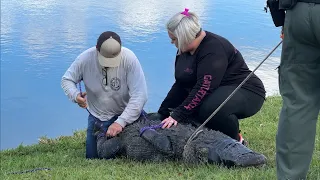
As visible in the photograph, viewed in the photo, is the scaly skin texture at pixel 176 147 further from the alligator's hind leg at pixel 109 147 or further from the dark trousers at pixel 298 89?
the dark trousers at pixel 298 89

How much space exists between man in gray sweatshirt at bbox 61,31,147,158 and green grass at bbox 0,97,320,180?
1.35 feet

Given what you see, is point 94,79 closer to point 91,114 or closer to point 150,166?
point 91,114

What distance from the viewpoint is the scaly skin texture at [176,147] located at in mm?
3965

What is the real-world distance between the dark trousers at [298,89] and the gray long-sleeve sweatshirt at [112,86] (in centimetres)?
190

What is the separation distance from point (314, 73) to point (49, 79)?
26.9 feet

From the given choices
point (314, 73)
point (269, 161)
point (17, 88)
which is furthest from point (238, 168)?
point (17, 88)

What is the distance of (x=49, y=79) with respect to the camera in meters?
10.6

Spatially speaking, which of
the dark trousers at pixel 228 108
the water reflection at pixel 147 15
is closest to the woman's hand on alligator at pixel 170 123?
the dark trousers at pixel 228 108

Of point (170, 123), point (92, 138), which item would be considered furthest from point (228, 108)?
point (92, 138)

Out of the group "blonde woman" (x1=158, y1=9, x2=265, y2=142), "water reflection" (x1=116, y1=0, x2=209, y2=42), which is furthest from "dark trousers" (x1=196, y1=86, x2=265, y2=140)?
"water reflection" (x1=116, y1=0, x2=209, y2=42)

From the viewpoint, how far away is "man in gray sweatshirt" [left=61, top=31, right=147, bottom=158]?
4.70 metres

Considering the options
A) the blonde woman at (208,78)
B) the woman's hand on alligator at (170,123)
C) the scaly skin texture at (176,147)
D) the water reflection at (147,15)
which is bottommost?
the water reflection at (147,15)

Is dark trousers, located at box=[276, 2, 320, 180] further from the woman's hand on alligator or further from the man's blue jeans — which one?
the man's blue jeans

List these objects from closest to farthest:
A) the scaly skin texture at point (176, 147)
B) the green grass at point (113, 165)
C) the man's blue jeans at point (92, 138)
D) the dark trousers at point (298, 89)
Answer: the dark trousers at point (298, 89) → the green grass at point (113, 165) → the scaly skin texture at point (176, 147) → the man's blue jeans at point (92, 138)
